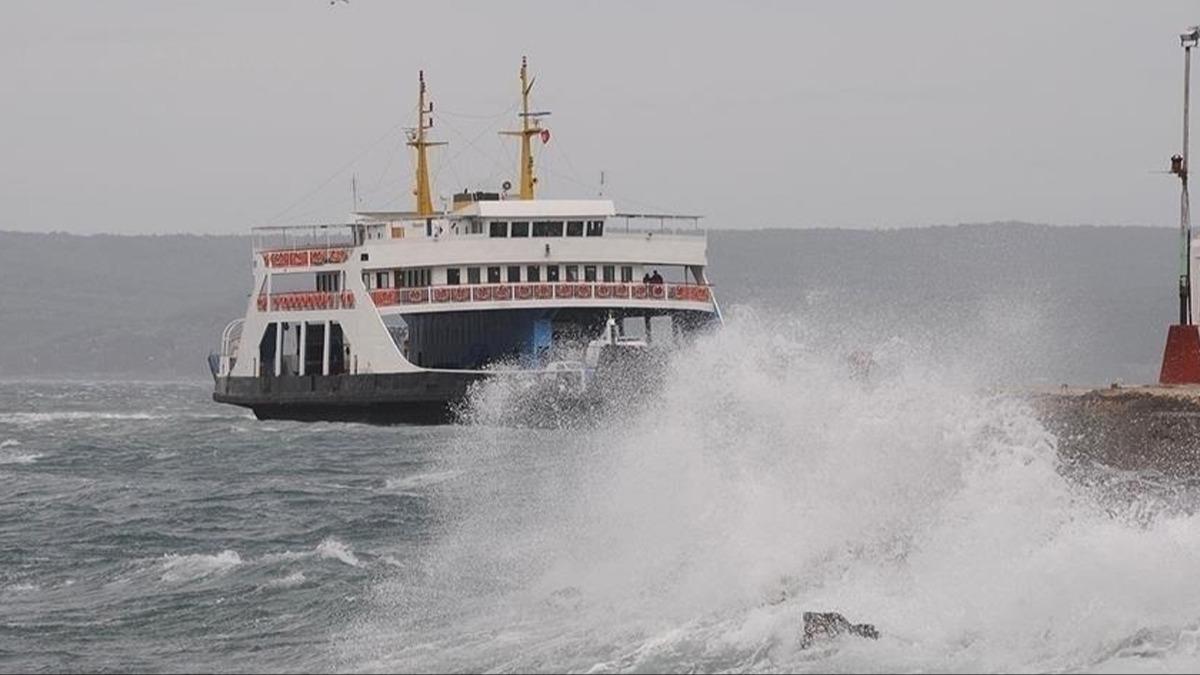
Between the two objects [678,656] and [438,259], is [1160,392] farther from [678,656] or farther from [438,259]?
[438,259]

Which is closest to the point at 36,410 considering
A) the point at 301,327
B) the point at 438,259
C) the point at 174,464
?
the point at 301,327

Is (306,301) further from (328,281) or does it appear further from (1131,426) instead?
(1131,426)

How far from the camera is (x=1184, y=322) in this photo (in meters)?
35.4

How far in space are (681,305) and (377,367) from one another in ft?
26.0

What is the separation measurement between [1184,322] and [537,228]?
90.0ft

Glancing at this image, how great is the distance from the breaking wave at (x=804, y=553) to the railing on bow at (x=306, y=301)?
3182cm

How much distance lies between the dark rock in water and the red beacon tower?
16070mm

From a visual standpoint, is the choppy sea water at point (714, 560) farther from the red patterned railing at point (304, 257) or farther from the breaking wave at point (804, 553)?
the red patterned railing at point (304, 257)

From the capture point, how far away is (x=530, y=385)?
188 feet

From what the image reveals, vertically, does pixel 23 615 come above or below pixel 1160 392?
below

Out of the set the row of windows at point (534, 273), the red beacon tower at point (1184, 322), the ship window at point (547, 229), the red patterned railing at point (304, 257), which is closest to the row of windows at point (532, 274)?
the row of windows at point (534, 273)

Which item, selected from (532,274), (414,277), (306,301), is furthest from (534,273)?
(306,301)

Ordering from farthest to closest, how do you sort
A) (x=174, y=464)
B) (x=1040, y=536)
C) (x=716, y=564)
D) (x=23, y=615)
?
(x=174, y=464), (x=23, y=615), (x=716, y=564), (x=1040, y=536)

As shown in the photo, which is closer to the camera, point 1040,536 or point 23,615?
point 1040,536
